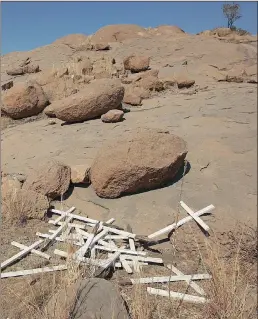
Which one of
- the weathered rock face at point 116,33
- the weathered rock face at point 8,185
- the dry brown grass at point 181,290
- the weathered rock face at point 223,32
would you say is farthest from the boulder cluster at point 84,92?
the weathered rock face at point 116,33

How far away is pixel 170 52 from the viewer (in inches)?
481

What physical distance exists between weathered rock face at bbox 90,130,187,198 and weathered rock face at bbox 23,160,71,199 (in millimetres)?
377

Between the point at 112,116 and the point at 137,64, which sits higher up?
the point at 112,116

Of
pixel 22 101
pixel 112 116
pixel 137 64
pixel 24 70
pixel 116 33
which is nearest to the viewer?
pixel 112 116

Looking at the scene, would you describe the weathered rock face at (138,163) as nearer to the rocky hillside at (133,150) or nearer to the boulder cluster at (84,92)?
the rocky hillside at (133,150)

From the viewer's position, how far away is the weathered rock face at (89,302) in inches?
88.7

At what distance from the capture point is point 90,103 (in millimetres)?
6391

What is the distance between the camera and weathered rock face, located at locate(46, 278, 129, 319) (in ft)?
7.39

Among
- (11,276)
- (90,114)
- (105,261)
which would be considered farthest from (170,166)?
(90,114)

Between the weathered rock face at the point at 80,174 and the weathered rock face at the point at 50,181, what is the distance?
0.07 meters

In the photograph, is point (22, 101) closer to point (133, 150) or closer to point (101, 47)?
point (133, 150)

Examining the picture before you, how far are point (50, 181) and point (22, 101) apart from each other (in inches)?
129

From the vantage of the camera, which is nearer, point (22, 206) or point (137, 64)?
→ point (22, 206)

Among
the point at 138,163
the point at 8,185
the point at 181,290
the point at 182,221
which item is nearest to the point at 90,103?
the point at 8,185
